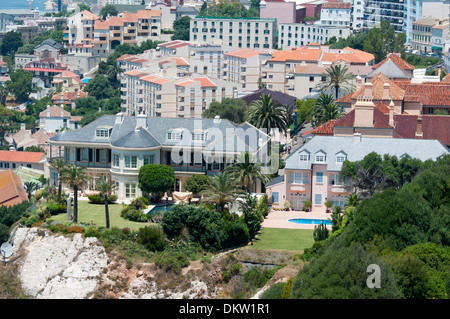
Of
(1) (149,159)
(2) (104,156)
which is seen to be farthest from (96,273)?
(2) (104,156)

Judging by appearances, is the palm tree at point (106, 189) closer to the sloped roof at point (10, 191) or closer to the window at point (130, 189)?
the window at point (130, 189)

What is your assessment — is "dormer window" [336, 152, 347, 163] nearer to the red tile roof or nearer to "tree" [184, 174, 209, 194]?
"tree" [184, 174, 209, 194]

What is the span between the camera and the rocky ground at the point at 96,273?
67062 mm

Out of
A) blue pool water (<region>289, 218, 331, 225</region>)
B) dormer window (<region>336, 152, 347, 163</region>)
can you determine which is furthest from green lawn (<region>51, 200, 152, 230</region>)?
dormer window (<region>336, 152, 347, 163</region>)

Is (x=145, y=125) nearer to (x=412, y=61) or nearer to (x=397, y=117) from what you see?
(x=397, y=117)

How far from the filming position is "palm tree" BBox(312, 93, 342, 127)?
103 meters

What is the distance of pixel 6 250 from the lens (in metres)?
72.3

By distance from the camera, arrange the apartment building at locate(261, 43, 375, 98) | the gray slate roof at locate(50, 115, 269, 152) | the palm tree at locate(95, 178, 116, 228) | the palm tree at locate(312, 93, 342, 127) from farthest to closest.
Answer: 1. the apartment building at locate(261, 43, 375, 98)
2. the palm tree at locate(312, 93, 342, 127)
3. the gray slate roof at locate(50, 115, 269, 152)
4. the palm tree at locate(95, 178, 116, 228)

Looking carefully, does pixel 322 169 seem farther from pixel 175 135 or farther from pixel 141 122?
pixel 141 122

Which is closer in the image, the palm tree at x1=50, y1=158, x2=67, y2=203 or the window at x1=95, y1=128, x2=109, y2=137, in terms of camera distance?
the palm tree at x1=50, y1=158, x2=67, y2=203

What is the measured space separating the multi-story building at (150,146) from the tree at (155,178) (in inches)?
86.0

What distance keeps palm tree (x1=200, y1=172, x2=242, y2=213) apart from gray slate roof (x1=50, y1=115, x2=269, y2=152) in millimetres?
8497

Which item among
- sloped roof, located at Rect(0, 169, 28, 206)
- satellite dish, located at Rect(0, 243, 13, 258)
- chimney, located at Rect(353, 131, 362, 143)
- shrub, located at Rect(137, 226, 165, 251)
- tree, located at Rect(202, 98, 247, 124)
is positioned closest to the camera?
shrub, located at Rect(137, 226, 165, 251)

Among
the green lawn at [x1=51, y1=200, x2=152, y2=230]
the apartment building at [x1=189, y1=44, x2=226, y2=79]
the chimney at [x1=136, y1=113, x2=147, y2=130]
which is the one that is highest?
the apartment building at [x1=189, y1=44, x2=226, y2=79]
